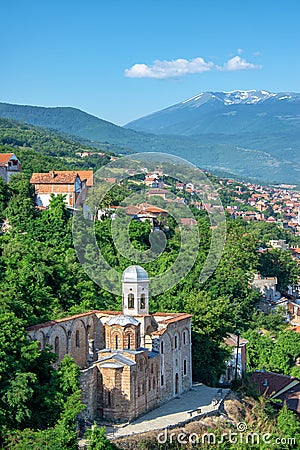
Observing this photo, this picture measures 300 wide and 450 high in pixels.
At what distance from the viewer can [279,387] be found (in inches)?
1128

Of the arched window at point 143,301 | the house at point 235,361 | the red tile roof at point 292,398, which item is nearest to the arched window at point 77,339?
the arched window at point 143,301

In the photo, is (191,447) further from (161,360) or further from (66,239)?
(66,239)

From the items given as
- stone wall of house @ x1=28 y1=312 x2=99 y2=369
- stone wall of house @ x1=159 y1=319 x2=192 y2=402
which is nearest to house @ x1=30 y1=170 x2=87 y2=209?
stone wall of house @ x1=159 y1=319 x2=192 y2=402

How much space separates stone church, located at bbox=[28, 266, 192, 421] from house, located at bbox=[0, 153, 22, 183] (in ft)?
50.1

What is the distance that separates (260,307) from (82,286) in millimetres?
14528

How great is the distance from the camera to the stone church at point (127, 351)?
20172 mm

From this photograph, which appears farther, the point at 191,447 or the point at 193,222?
the point at 193,222

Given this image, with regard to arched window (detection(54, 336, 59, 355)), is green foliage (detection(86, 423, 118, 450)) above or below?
below

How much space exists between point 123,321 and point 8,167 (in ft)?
58.3

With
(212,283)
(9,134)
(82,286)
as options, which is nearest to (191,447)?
(82,286)

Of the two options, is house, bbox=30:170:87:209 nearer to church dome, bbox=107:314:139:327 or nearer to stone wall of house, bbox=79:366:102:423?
church dome, bbox=107:314:139:327

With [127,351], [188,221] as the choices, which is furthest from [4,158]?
[127,351]

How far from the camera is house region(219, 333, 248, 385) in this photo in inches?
1105

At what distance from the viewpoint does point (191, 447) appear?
20094mm
